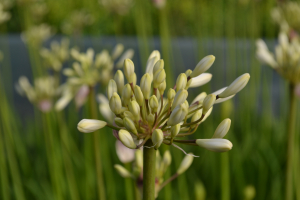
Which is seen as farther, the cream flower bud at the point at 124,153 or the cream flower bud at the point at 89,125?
the cream flower bud at the point at 124,153

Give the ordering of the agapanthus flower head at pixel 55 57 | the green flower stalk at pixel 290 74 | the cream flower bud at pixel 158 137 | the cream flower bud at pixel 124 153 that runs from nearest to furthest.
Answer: the cream flower bud at pixel 158 137, the cream flower bud at pixel 124 153, the green flower stalk at pixel 290 74, the agapanthus flower head at pixel 55 57

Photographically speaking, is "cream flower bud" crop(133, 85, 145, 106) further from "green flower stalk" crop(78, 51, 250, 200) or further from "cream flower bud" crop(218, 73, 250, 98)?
"cream flower bud" crop(218, 73, 250, 98)

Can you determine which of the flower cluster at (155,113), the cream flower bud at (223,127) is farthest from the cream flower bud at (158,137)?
the cream flower bud at (223,127)

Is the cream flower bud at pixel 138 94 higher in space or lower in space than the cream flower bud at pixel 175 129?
higher

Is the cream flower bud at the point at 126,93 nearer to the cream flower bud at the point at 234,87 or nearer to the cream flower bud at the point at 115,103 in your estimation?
the cream flower bud at the point at 115,103

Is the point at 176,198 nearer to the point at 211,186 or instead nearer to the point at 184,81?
the point at 211,186

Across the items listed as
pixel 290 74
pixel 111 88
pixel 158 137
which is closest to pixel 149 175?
pixel 158 137

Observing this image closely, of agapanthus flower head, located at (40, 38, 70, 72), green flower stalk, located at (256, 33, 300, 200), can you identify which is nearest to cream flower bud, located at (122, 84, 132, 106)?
green flower stalk, located at (256, 33, 300, 200)

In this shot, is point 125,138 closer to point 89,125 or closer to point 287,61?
point 89,125

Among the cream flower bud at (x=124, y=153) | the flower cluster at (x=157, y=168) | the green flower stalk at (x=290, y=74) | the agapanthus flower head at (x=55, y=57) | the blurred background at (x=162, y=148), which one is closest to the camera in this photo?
the flower cluster at (x=157, y=168)
